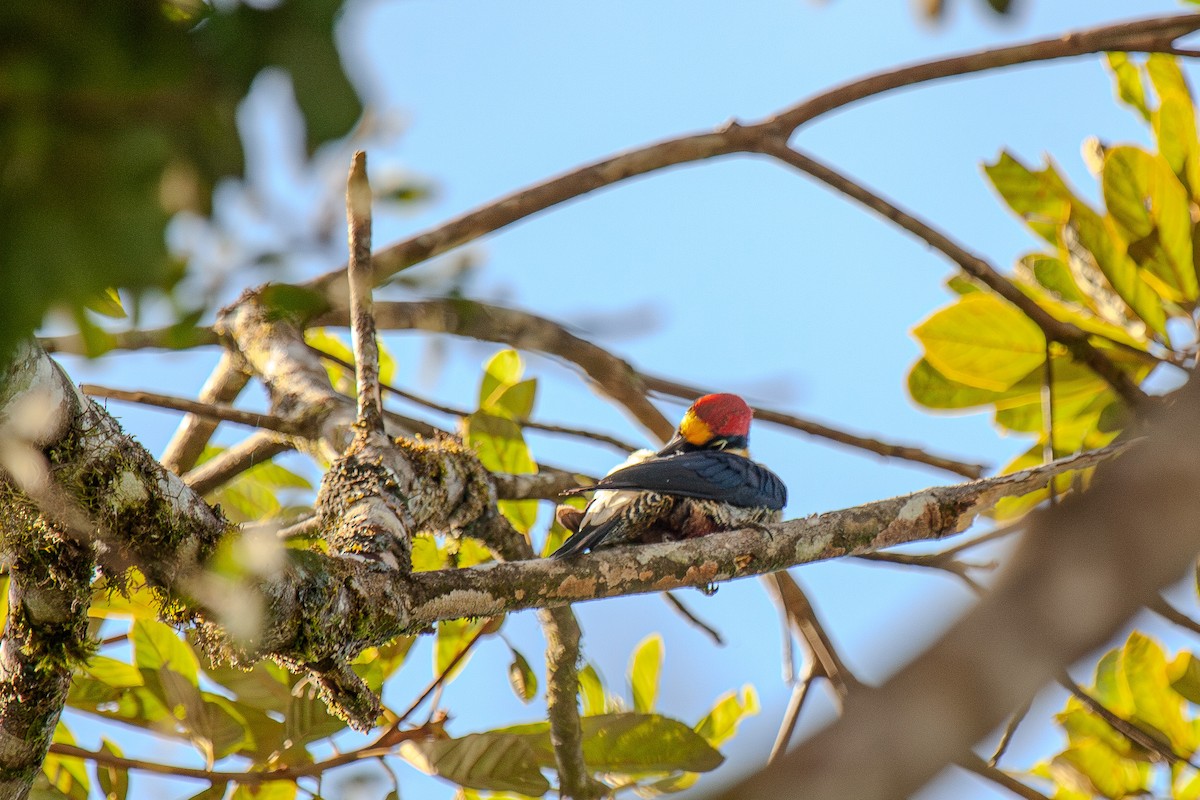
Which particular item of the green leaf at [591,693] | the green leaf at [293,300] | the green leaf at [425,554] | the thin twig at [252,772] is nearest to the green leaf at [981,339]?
the green leaf at [591,693]

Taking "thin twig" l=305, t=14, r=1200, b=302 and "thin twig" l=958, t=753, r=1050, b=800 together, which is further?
"thin twig" l=305, t=14, r=1200, b=302

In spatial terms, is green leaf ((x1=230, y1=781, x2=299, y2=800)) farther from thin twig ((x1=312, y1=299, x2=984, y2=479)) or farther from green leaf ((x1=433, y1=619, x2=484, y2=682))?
thin twig ((x1=312, y1=299, x2=984, y2=479))

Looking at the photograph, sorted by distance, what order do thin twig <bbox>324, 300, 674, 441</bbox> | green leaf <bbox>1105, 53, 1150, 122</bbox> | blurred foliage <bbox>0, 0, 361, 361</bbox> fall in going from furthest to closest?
green leaf <bbox>1105, 53, 1150, 122</bbox>
thin twig <bbox>324, 300, 674, 441</bbox>
blurred foliage <bbox>0, 0, 361, 361</bbox>

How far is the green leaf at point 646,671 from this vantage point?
11.6ft

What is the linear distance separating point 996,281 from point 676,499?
4.14ft

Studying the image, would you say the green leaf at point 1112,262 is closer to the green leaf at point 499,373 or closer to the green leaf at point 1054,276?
the green leaf at point 1054,276

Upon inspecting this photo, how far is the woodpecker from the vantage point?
313 centimetres

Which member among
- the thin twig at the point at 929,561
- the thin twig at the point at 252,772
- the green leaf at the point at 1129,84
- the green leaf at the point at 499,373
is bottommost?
the thin twig at the point at 252,772

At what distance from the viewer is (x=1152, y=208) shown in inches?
137

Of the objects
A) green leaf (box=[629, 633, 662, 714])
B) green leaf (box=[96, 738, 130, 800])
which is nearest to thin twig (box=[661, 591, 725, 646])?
green leaf (box=[629, 633, 662, 714])

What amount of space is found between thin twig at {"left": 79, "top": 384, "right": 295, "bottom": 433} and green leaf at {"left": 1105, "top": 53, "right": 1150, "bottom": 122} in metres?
3.10

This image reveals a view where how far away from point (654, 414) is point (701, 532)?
595mm

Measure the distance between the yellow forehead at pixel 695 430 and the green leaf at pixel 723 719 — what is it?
0.93m

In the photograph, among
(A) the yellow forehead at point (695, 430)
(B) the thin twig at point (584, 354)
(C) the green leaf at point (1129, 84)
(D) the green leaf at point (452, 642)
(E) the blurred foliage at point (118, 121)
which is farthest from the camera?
(A) the yellow forehead at point (695, 430)
